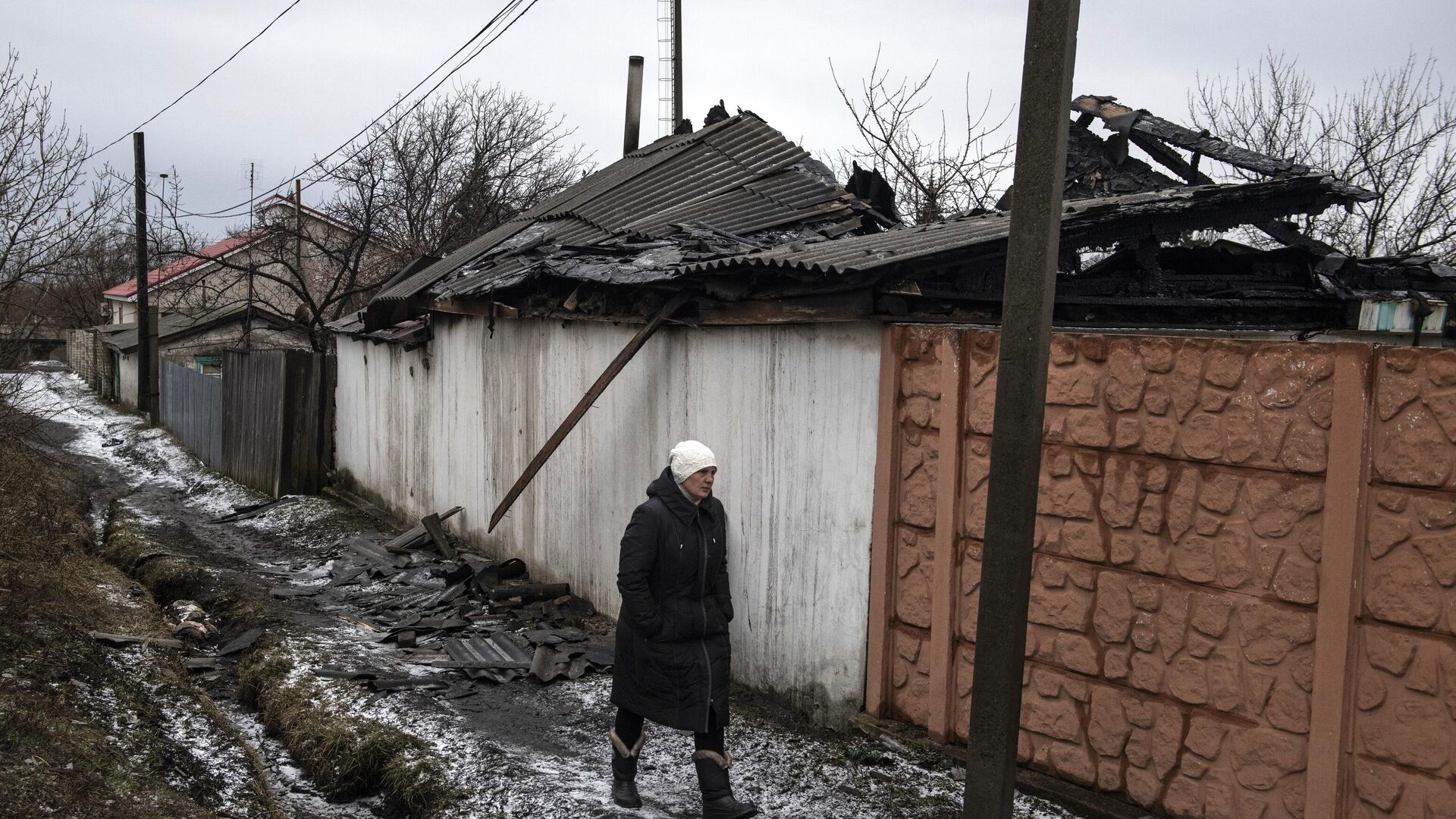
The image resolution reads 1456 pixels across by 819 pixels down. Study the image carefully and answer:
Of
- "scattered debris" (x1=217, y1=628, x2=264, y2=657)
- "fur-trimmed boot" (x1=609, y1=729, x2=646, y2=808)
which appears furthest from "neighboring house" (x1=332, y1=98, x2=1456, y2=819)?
"scattered debris" (x1=217, y1=628, x2=264, y2=657)

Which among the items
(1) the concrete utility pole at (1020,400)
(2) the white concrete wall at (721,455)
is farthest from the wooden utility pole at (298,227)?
(1) the concrete utility pole at (1020,400)

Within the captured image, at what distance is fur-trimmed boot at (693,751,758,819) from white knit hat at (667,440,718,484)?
1.24 m

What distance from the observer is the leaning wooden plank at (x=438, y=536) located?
1014 cm

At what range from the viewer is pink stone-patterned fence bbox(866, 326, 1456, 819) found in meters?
3.47

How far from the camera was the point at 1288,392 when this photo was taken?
3770 millimetres

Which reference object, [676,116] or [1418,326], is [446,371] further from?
[1418,326]

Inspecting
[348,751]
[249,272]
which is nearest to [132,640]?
[348,751]

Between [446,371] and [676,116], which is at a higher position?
[676,116]

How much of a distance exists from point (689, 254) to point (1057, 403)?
3610 mm

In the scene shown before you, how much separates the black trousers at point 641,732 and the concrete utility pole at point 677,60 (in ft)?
41.4

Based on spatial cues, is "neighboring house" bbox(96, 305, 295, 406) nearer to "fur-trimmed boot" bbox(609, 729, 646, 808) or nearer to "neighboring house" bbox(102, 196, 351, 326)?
"neighboring house" bbox(102, 196, 351, 326)

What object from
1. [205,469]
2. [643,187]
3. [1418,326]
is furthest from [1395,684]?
[205,469]

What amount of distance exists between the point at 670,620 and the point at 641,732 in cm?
64

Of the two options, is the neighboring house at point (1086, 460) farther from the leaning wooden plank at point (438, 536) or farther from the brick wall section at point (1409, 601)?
the leaning wooden plank at point (438, 536)
